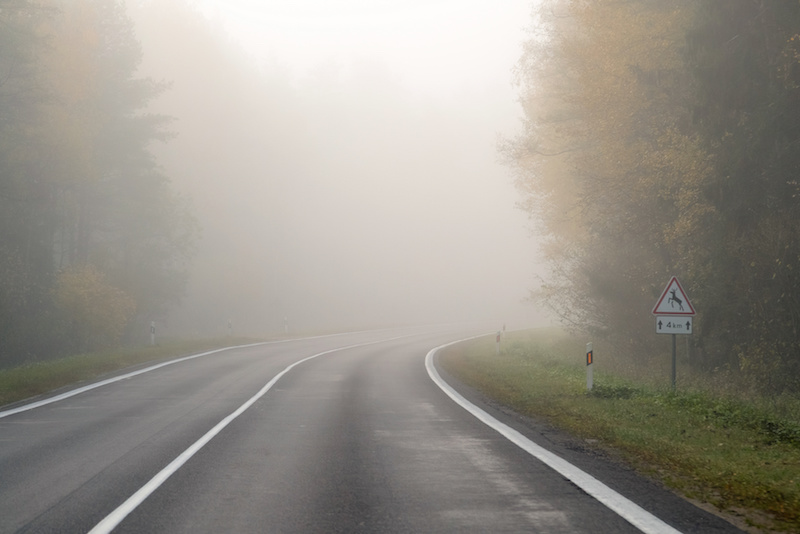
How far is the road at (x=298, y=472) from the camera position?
5.35 m

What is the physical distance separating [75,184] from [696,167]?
25.3m

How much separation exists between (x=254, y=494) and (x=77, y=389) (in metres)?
10.7

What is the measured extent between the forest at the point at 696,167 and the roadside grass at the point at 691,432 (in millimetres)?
2510

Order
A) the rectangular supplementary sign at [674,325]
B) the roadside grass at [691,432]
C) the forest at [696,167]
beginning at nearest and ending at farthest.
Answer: the roadside grass at [691,432] < the rectangular supplementary sign at [674,325] < the forest at [696,167]

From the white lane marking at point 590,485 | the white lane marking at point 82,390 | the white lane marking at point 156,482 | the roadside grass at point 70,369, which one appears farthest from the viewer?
the roadside grass at point 70,369

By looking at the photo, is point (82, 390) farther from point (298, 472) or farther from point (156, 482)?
point (298, 472)

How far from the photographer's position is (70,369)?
59.8 feet

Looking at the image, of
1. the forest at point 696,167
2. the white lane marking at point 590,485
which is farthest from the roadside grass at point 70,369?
the forest at point 696,167

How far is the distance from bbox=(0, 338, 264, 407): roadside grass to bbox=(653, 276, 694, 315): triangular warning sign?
41.8 feet

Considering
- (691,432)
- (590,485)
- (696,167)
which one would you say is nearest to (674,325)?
(691,432)

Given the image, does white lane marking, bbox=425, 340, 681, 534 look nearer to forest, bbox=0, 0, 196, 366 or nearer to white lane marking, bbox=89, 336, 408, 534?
white lane marking, bbox=89, 336, 408, 534

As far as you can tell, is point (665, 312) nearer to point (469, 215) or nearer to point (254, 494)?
point (254, 494)

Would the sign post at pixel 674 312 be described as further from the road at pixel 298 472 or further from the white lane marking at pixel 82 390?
the white lane marking at pixel 82 390

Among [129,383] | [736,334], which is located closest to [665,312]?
[736,334]
